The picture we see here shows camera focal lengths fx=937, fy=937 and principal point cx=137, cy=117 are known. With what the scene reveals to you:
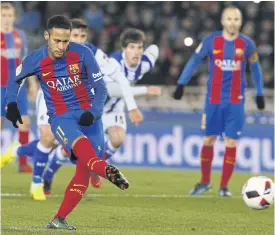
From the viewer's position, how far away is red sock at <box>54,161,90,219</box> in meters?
8.23

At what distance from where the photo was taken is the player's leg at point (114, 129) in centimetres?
1237

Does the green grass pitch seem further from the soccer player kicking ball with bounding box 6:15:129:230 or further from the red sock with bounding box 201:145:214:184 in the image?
the soccer player kicking ball with bounding box 6:15:129:230

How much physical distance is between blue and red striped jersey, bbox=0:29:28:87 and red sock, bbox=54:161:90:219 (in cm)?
549

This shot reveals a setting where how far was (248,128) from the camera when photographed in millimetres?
16375

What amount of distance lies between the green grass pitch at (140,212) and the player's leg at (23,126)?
0.68m

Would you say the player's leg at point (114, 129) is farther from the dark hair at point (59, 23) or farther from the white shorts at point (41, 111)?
the dark hair at point (59, 23)

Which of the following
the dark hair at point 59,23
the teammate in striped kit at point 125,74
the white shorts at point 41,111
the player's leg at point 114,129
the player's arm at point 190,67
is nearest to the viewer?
the dark hair at point 59,23

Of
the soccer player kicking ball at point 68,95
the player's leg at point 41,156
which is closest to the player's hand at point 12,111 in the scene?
the soccer player kicking ball at point 68,95

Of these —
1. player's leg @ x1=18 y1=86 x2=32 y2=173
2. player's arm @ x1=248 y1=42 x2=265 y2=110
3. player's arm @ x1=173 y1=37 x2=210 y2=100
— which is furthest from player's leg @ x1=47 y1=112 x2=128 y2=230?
player's leg @ x1=18 y1=86 x2=32 y2=173

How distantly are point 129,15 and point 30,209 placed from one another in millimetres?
11222

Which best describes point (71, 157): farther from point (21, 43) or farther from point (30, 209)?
point (21, 43)

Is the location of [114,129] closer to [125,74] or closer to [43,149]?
[125,74]

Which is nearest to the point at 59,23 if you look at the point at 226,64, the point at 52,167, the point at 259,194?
the point at 259,194

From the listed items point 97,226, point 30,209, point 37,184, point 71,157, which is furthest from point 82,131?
point 37,184
